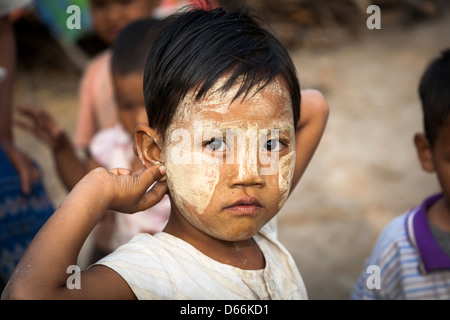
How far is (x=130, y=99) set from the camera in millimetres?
2783

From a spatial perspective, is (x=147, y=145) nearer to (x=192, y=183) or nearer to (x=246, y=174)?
(x=192, y=183)

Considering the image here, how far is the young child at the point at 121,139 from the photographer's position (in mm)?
2791

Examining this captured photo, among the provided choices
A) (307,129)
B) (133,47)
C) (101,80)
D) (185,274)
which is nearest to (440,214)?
(307,129)

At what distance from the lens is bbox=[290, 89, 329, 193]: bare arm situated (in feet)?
7.06

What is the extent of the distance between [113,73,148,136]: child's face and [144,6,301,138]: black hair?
3.05 ft

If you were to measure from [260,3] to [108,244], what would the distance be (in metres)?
6.50

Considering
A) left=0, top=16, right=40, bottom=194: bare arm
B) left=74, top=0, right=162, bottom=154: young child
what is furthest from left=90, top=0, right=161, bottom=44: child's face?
left=0, top=16, right=40, bottom=194: bare arm

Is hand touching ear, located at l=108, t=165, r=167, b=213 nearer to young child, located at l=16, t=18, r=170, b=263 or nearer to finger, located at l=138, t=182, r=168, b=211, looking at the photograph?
finger, located at l=138, t=182, r=168, b=211

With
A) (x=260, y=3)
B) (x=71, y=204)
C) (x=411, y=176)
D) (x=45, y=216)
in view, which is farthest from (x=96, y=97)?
(x=260, y=3)

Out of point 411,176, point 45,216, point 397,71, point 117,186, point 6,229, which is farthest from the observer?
point 397,71

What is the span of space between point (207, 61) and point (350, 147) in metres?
4.56

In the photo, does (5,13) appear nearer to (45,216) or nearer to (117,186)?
(45,216)

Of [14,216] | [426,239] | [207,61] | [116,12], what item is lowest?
[426,239]

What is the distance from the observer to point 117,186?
1656 mm
